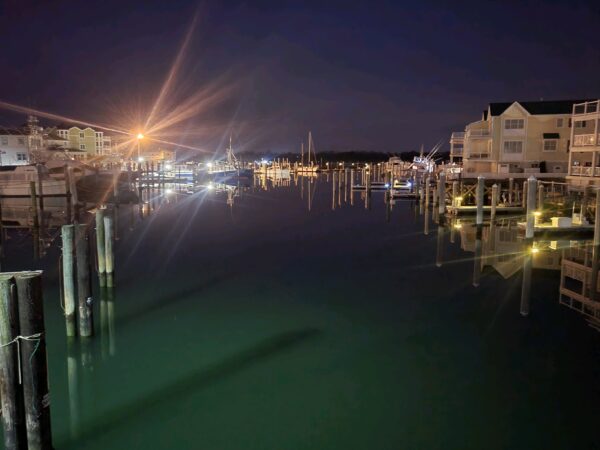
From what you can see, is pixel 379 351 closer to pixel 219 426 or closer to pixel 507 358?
pixel 507 358

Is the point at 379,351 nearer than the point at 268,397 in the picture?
No

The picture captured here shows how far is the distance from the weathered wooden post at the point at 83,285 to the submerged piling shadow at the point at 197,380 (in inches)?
123

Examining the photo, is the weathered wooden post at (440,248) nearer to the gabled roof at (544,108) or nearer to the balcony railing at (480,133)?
the balcony railing at (480,133)

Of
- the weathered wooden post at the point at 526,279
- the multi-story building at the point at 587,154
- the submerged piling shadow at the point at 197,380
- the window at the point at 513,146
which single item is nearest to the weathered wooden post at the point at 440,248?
the weathered wooden post at the point at 526,279

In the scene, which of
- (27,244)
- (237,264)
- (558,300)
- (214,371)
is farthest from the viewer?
(27,244)

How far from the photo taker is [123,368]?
10336mm

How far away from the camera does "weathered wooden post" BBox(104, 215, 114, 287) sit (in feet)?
48.1

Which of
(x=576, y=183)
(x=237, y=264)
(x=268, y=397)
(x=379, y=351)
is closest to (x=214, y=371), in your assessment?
(x=268, y=397)

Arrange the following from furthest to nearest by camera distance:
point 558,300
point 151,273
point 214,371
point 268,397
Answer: point 151,273 → point 558,300 → point 214,371 → point 268,397

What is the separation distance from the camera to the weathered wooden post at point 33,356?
6.51m

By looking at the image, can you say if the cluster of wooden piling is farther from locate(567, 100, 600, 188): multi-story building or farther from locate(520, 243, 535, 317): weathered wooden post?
locate(567, 100, 600, 188): multi-story building

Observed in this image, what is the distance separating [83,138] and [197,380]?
323 feet

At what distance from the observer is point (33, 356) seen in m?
6.55

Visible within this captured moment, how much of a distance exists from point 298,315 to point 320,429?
227 inches
